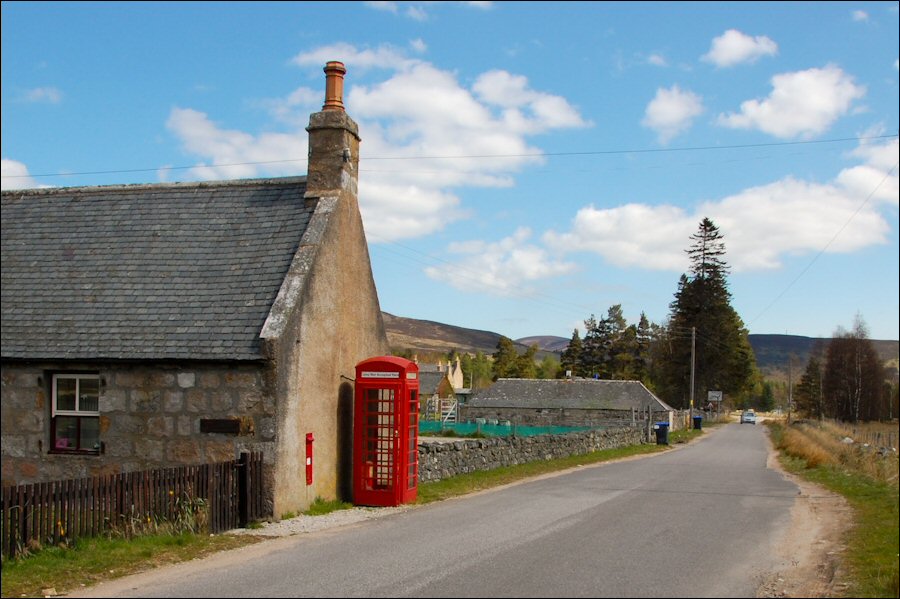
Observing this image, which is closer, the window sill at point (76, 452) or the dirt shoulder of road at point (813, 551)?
the dirt shoulder of road at point (813, 551)

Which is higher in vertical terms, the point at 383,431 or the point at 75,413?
the point at 75,413

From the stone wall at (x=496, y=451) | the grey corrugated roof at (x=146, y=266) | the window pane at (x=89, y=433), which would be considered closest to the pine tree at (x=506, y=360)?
the stone wall at (x=496, y=451)

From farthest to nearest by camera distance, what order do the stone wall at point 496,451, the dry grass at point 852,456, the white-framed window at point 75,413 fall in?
the dry grass at point 852,456 → the stone wall at point 496,451 → the white-framed window at point 75,413

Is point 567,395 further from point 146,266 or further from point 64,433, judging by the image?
point 64,433

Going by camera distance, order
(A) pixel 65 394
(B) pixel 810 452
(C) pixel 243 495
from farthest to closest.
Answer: (B) pixel 810 452
(A) pixel 65 394
(C) pixel 243 495

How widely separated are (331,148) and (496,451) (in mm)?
11075

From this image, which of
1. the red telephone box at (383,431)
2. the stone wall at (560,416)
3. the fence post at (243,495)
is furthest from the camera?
the stone wall at (560,416)

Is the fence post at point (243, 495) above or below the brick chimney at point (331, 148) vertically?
below

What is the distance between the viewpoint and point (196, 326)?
13188 millimetres

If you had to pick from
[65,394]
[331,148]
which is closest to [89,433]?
[65,394]

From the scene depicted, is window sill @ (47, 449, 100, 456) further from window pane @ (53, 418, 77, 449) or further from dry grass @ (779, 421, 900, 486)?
dry grass @ (779, 421, 900, 486)

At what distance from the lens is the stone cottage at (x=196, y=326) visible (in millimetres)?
12695

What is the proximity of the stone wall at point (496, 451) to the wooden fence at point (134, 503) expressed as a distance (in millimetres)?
6472

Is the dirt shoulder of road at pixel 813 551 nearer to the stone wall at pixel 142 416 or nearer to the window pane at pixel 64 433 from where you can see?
the stone wall at pixel 142 416
